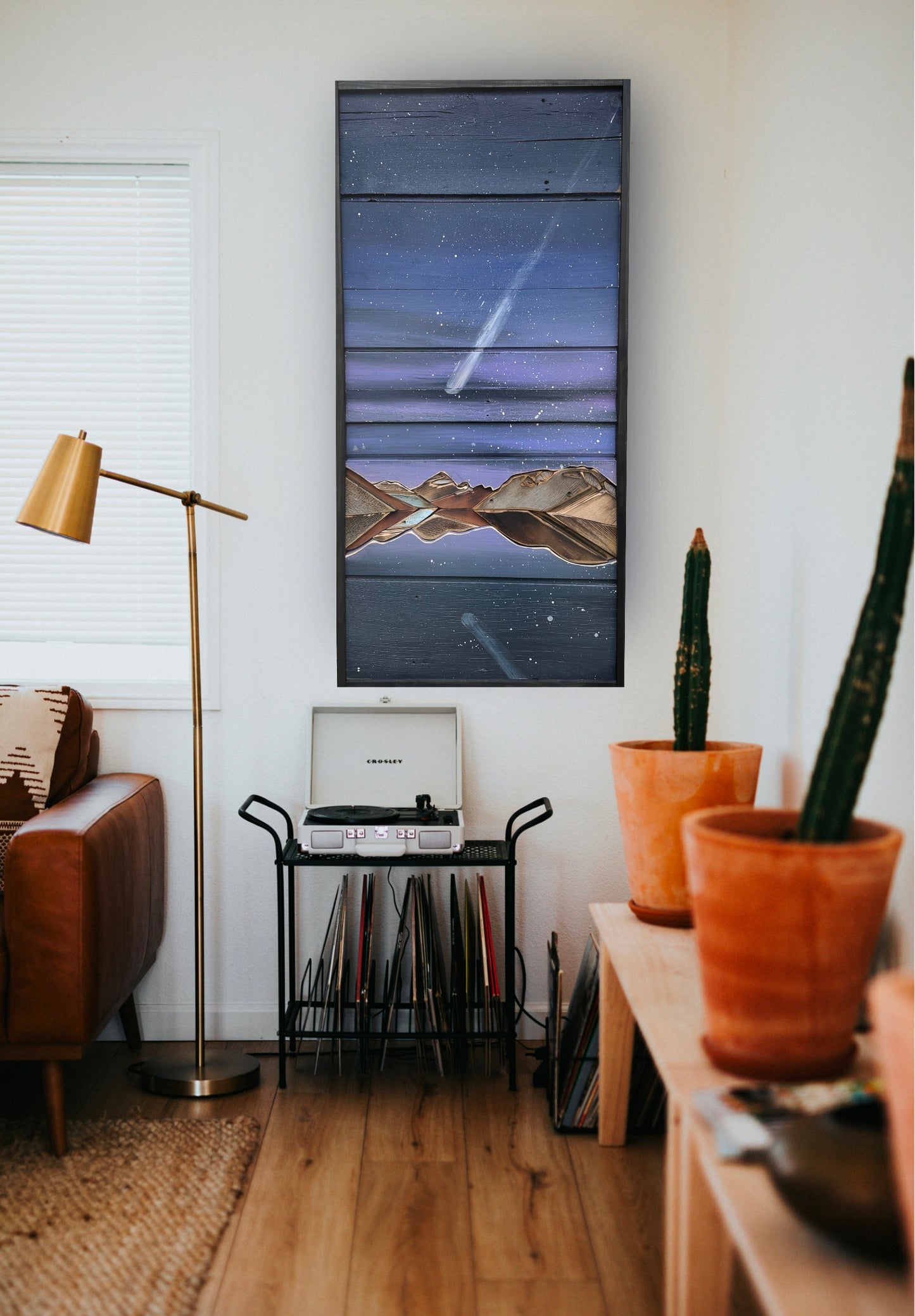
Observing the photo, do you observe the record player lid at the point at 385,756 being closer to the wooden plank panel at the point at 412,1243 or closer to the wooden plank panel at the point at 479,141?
the wooden plank panel at the point at 412,1243

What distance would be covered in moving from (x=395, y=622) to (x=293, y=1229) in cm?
131

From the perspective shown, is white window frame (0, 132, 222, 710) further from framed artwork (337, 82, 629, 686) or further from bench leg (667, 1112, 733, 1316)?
bench leg (667, 1112, 733, 1316)

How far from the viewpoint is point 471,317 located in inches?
96.6

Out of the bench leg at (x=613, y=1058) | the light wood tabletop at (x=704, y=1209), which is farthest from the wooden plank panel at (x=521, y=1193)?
the light wood tabletop at (x=704, y=1209)

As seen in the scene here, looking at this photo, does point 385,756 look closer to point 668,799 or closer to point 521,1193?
point 668,799

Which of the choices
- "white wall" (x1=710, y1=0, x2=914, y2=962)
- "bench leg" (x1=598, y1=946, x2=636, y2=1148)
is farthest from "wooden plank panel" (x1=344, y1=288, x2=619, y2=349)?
"bench leg" (x1=598, y1=946, x2=636, y2=1148)

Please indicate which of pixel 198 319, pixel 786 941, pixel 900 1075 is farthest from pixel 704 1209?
pixel 198 319

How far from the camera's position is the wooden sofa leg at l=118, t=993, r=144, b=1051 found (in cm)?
248

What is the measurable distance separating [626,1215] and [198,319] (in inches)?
84.6

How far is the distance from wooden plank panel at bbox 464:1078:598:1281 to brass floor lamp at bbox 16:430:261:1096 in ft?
1.82

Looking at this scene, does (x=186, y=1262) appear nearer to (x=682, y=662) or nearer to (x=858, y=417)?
(x=682, y=662)

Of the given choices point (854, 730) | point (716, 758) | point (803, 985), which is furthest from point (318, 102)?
point (803, 985)

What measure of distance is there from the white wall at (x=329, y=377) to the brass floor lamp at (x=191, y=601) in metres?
0.27

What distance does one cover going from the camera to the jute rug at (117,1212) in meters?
1.55
